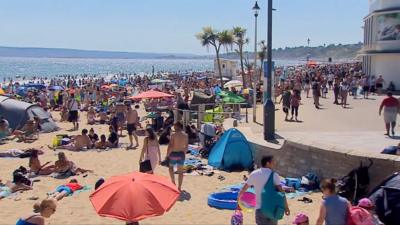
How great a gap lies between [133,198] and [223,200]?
336cm

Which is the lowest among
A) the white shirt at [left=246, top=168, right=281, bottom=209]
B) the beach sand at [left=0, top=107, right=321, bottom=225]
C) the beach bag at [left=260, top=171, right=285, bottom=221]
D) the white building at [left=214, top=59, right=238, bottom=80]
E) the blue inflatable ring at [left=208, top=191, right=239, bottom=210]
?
the beach sand at [left=0, top=107, right=321, bottom=225]

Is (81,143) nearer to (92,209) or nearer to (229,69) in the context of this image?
(92,209)

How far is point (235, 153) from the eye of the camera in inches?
471

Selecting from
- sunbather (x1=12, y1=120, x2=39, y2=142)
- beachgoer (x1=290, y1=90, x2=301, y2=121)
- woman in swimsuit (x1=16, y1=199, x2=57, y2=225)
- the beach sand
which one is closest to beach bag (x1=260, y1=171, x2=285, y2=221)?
the beach sand

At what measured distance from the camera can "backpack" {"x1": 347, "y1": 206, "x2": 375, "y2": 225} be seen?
557 cm

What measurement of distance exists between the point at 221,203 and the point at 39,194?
3712 mm

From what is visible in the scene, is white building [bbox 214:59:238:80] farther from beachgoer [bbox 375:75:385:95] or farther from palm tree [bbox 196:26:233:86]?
beachgoer [bbox 375:75:385:95]

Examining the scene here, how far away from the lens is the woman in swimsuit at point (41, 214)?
567 cm

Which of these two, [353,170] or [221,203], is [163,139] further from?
[353,170]

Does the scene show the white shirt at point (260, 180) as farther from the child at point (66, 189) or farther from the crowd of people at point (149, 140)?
the child at point (66, 189)

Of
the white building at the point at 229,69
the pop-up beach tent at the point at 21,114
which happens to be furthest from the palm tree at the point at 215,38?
the pop-up beach tent at the point at 21,114

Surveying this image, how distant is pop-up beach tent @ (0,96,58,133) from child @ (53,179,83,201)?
951 cm

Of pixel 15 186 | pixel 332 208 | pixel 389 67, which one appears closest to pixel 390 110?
pixel 332 208

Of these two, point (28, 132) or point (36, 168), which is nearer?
point (36, 168)
